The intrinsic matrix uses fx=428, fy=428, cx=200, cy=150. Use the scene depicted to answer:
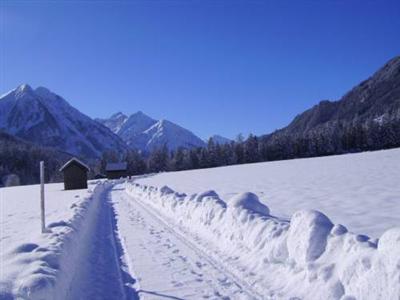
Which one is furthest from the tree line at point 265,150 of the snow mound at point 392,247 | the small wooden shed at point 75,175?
the snow mound at point 392,247

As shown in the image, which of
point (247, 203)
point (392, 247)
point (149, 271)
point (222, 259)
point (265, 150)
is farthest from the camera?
point (265, 150)

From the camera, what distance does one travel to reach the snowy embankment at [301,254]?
5.22 metres

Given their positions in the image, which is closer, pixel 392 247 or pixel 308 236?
pixel 392 247

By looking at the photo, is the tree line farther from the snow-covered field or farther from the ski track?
the ski track

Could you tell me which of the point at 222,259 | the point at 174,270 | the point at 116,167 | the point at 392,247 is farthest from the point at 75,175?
the point at 392,247

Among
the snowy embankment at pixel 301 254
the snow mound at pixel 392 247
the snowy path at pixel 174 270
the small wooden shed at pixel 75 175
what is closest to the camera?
the snow mound at pixel 392 247

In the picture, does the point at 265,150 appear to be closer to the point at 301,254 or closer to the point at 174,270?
the point at 174,270

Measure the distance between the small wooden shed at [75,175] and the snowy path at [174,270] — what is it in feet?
152

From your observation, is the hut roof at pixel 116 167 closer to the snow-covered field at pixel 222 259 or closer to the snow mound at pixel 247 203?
the snow-covered field at pixel 222 259

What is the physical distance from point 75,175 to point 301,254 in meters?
53.7

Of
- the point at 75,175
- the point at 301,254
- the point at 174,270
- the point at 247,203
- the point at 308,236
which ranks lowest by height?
the point at 174,270

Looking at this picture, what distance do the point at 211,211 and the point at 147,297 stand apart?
20.5 ft

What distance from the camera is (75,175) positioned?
57.5 m

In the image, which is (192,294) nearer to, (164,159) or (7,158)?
(164,159)
